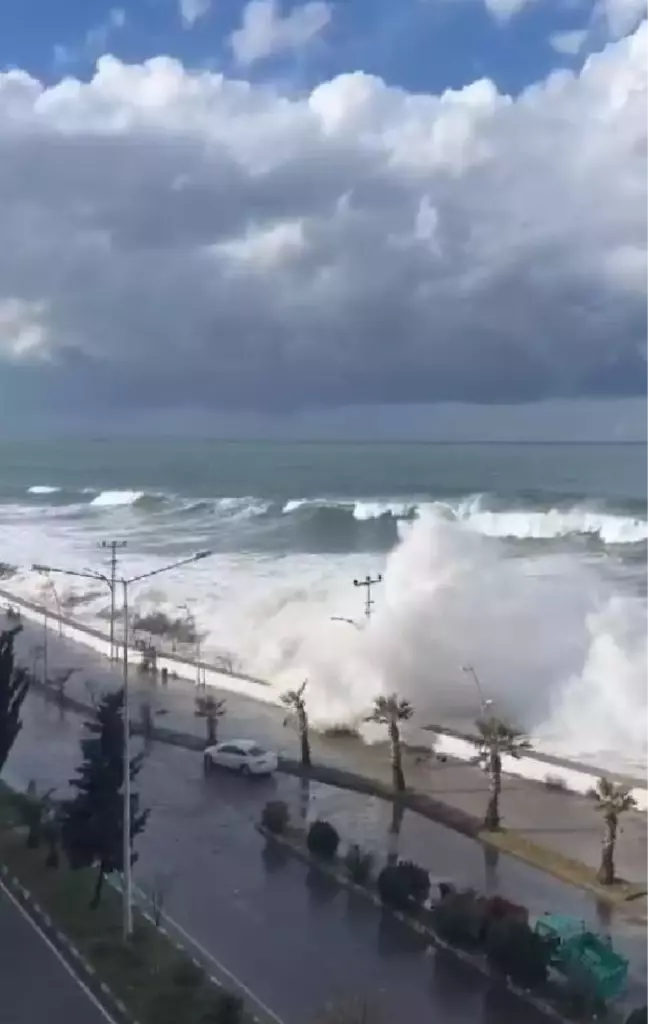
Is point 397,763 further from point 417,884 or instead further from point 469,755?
point 417,884

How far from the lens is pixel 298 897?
16609 mm

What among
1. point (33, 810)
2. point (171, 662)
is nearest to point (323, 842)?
point (33, 810)

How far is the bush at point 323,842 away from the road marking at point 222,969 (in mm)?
2934

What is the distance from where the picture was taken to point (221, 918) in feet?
51.9

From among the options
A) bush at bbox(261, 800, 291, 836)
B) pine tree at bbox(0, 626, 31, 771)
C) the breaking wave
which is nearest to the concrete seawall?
bush at bbox(261, 800, 291, 836)

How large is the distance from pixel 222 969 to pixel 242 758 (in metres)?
9.42

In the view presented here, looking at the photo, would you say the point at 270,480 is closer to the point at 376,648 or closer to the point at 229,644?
the point at 229,644

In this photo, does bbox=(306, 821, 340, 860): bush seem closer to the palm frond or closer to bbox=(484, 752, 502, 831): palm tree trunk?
bbox=(484, 752, 502, 831): palm tree trunk

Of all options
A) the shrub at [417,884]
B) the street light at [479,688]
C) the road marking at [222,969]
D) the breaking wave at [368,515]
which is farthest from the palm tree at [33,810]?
the breaking wave at [368,515]

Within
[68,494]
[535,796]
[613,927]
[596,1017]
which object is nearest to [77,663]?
[535,796]

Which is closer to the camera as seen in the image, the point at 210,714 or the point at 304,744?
the point at 304,744

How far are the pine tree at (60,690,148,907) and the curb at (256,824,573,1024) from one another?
335cm

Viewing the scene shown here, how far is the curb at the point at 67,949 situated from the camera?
12695mm

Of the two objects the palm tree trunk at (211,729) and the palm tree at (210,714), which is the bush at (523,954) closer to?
the palm tree at (210,714)
